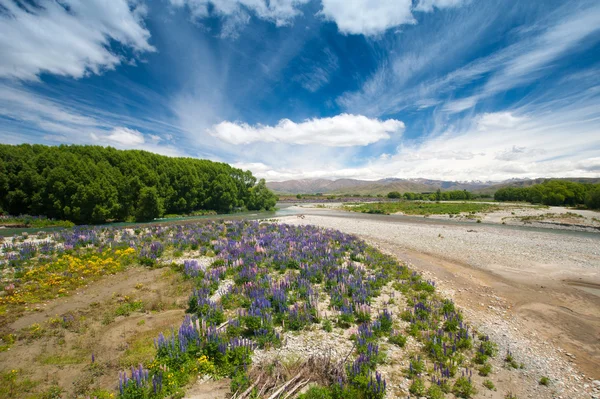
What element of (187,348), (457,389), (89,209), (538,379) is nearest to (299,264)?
(187,348)

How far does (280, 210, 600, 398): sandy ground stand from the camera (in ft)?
27.0

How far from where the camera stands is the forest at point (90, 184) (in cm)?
4012

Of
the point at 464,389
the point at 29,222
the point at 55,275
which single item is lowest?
the point at 464,389

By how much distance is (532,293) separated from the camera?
14203 mm

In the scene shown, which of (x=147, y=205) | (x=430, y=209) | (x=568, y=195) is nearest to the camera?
(x=147, y=205)

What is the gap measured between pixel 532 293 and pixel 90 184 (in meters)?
58.4

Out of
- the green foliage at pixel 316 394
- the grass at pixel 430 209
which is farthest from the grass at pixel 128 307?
the grass at pixel 430 209

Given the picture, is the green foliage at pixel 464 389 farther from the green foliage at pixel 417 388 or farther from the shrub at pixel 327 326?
the shrub at pixel 327 326

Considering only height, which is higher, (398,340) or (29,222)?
(29,222)

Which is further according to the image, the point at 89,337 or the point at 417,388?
the point at 89,337

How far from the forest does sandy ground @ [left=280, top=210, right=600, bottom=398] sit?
157 feet

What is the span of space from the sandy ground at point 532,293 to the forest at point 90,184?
4776cm

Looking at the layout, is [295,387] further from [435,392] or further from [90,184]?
[90,184]

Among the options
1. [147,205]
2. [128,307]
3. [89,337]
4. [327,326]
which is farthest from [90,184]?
[327,326]
